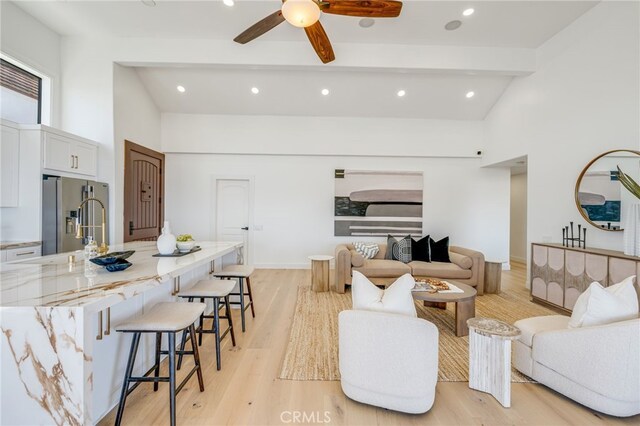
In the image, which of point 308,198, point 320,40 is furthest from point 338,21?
point 308,198

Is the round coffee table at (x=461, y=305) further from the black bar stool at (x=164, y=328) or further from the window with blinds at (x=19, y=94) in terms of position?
the window with blinds at (x=19, y=94)

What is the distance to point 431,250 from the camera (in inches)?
179

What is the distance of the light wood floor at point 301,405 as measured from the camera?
1653 mm

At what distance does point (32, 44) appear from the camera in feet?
12.1

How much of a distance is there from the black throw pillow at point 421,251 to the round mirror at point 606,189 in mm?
2041

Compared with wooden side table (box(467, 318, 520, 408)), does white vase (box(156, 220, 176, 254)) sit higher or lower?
higher

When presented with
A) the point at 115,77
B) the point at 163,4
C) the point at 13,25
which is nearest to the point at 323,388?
the point at 163,4

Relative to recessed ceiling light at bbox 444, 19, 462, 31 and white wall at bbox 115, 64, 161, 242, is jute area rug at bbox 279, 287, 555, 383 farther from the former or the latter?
recessed ceiling light at bbox 444, 19, 462, 31

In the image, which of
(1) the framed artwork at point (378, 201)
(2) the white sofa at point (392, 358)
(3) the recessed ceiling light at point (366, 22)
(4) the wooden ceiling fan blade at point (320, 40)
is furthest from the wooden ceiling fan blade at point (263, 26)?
(1) the framed artwork at point (378, 201)

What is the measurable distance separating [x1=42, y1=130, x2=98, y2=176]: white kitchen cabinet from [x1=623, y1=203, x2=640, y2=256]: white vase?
6.72 metres

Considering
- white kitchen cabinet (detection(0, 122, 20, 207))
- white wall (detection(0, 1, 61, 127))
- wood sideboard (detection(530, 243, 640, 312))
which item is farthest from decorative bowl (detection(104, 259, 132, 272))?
wood sideboard (detection(530, 243, 640, 312))

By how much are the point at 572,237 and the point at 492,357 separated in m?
2.78

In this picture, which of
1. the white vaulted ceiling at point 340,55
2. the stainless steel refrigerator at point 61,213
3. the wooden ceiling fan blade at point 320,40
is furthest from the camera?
the white vaulted ceiling at point 340,55

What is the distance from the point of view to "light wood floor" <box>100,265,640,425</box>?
5.42 feet
